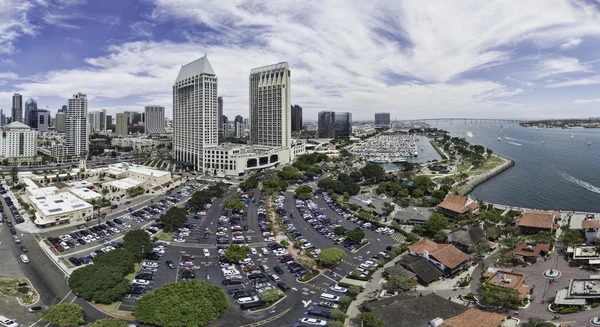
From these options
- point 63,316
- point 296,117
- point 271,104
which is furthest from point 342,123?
point 63,316

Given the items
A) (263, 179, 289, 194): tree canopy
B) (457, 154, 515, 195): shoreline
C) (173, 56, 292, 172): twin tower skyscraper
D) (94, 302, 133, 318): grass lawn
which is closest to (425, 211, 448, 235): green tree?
(457, 154, 515, 195): shoreline

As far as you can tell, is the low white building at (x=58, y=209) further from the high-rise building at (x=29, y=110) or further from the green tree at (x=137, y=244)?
the high-rise building at (x=29, y=110)

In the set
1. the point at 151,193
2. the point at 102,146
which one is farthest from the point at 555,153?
the point at 102,146

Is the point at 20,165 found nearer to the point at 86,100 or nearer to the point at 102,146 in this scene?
the point at 86,100

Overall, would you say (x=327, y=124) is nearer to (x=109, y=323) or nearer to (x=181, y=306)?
(x=181, y=306)

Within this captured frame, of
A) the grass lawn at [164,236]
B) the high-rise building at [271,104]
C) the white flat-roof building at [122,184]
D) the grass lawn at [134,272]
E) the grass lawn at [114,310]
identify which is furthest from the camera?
the high-rise building at [271,104]

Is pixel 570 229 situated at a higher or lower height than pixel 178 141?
lower

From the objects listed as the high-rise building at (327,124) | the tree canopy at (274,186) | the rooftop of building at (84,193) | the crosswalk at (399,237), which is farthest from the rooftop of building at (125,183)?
the high-rise building at (327,124)
